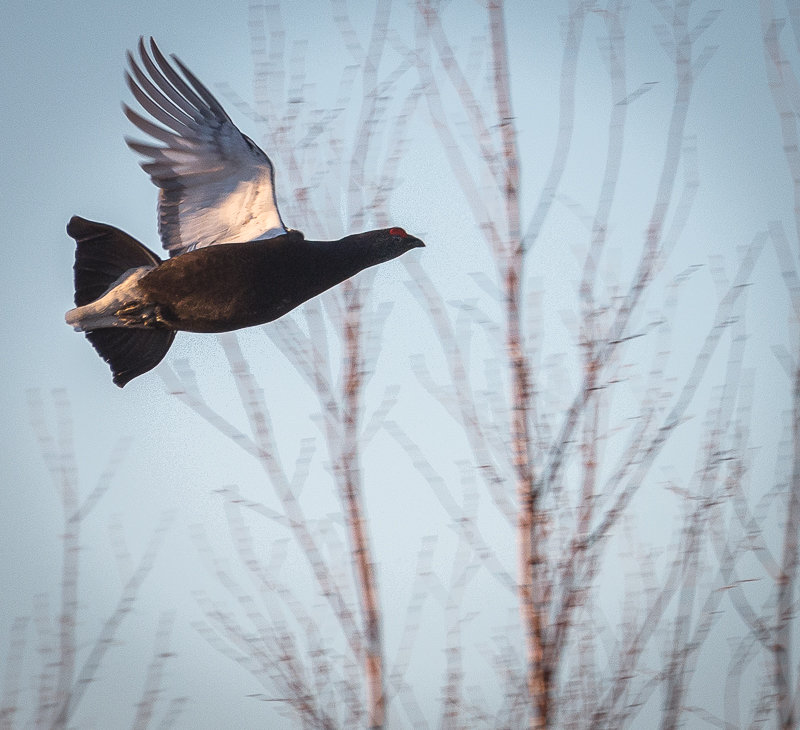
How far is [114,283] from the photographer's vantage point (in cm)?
400

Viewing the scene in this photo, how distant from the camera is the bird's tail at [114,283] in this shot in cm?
404

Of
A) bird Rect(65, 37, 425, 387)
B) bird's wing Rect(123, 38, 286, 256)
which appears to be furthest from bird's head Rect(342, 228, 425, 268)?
bird's wing Rect(123, 38, 286, 256)

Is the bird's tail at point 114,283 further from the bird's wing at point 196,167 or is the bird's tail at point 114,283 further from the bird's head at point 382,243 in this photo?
the bird's head at point 382,243

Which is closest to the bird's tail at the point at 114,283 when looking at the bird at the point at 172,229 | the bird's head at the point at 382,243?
the bird at the point at 172,229

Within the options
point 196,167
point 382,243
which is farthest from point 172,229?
point 382,243

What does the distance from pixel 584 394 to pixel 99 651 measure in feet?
5.82

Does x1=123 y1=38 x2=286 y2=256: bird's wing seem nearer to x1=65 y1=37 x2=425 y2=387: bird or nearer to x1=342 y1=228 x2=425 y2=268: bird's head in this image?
x1=65 y1=37 x2=425 y2=387: bird

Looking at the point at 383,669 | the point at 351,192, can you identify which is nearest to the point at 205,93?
the point at 351,192

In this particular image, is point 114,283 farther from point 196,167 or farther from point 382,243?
point 382,243

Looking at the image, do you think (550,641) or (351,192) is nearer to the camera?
(550,641)

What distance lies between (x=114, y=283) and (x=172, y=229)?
325 mm

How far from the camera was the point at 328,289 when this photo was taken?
371cm

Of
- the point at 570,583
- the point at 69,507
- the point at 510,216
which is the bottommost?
the point at 570,583

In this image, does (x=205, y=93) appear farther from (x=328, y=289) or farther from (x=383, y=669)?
(x=383, y=669)
